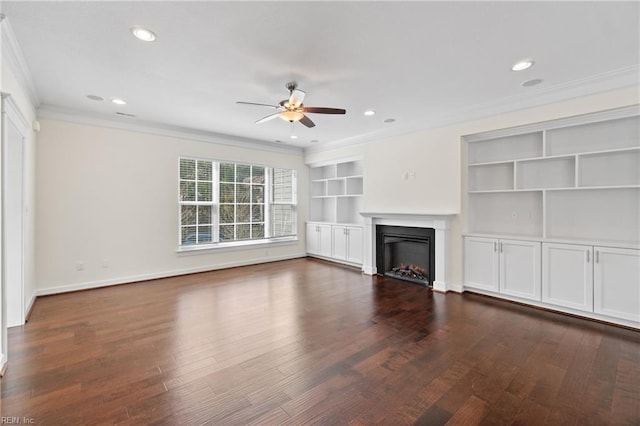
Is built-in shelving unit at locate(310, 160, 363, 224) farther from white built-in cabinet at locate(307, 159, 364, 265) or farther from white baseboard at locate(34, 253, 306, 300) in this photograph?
white baseboard at locate(34, 253, 306, 300)

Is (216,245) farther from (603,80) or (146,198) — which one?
(603,80)

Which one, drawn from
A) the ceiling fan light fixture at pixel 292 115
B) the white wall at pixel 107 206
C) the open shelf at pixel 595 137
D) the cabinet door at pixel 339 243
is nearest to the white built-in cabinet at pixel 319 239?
the cabinet door at pixel 339 243

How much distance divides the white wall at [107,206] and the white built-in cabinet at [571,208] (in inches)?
199

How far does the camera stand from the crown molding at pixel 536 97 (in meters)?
3.11

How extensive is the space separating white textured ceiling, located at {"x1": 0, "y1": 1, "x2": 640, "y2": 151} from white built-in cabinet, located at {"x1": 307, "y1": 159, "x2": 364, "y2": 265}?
2718 mm

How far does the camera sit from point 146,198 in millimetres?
5062

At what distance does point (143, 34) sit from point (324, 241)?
5252mm

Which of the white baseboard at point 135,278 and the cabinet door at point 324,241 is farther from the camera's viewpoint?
the cabinet door at point 324,241

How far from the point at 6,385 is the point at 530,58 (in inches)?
202

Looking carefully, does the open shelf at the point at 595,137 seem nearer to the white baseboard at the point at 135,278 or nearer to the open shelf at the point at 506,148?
the open shelf at the point at 506,148

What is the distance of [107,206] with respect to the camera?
4691 mm

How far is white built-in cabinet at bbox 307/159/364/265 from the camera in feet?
20.7

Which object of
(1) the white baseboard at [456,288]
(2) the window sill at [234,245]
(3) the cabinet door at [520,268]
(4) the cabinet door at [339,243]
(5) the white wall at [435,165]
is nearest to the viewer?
(5) the white wall at [435,165]

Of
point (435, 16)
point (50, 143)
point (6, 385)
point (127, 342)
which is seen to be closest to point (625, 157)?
point (435, 16)
